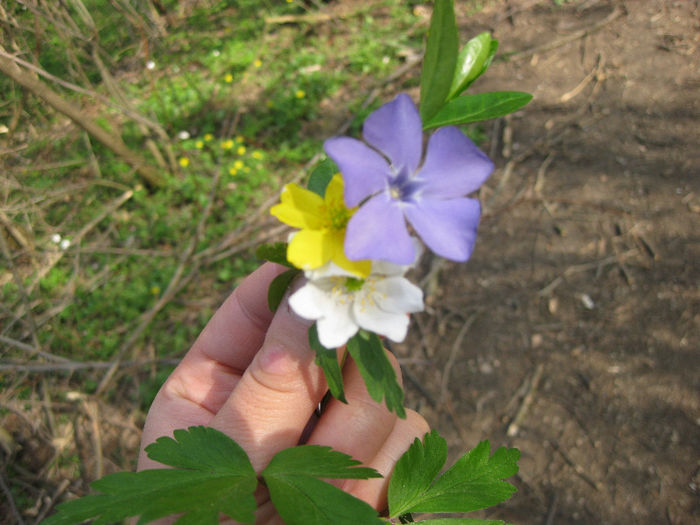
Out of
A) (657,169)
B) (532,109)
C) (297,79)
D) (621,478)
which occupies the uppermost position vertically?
(297,79)

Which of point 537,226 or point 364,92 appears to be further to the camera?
point 364,92

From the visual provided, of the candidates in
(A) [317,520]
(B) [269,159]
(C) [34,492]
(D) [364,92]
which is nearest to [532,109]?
(D) [364,92]

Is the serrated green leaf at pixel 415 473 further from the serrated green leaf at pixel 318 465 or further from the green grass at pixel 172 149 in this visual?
the green grass at pixel 172 149

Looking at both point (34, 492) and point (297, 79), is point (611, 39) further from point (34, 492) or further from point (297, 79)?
point (34, 492)

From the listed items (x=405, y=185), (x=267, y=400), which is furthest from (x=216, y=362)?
(x=405, y=185)

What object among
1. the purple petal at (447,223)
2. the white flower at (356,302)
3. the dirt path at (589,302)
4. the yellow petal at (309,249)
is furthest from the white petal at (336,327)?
the dirt path at (589,302)

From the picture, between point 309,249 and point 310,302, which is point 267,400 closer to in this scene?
point 310,302
